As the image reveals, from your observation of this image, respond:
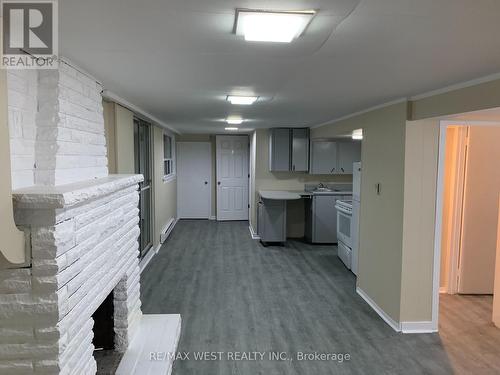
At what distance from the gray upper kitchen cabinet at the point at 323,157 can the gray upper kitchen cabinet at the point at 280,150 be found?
19.3 inches

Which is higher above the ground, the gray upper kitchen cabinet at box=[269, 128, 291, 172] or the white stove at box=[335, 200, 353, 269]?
the gray upper kitchen cabinet at box=[269, 128, 291, 172]

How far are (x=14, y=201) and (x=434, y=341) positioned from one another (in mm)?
3392

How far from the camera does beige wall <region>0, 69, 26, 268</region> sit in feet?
3.93

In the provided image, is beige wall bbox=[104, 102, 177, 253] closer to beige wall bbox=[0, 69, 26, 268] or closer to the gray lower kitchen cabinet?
the gray lower kitchen cabinet

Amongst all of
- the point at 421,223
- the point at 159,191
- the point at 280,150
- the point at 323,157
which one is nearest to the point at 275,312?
the point at 421,223

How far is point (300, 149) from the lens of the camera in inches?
263

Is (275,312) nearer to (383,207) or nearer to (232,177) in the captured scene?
(383,207)

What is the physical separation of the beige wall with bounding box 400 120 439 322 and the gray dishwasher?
3.11 m

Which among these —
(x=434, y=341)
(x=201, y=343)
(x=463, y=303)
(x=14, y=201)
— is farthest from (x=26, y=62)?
(x=463, y=303)

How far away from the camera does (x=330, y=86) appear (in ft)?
8.74

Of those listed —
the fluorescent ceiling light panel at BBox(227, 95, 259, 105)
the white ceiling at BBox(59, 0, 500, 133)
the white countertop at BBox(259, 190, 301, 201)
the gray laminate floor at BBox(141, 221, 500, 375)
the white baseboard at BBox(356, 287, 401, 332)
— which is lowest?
the gray laminate floor at BBox(141, 221, 500, 375)

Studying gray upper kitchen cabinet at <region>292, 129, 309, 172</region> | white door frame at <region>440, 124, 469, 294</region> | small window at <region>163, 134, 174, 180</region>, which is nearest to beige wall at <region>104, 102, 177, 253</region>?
small window at <region>163, 134, 174, 180</region>

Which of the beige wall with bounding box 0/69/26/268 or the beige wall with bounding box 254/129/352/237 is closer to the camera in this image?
the beige wall with bounding box 0/69/26/268

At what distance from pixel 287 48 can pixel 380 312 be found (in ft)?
9.93
